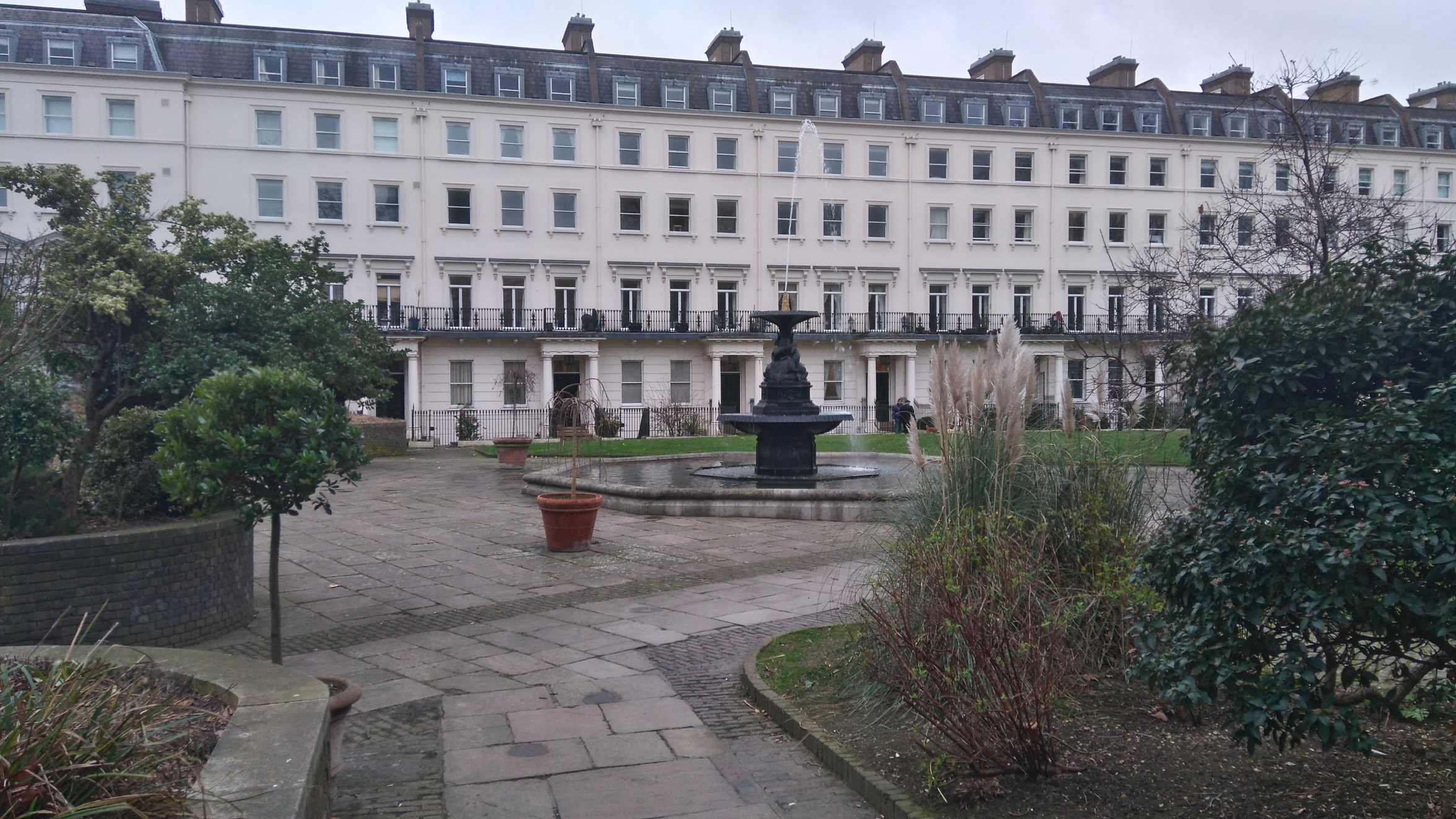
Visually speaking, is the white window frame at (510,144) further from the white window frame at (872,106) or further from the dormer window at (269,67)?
the white window frame at (872,106)

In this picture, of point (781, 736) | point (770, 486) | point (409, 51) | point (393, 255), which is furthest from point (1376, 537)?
point (409, 51)

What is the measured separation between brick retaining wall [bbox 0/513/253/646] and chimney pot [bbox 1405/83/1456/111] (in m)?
54.1

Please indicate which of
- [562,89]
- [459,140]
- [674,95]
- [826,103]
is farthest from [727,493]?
[826,103]

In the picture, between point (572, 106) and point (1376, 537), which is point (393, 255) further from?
point (1376, 537)

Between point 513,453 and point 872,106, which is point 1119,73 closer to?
point 872,106

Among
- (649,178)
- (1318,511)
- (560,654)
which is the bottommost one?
(560,654)

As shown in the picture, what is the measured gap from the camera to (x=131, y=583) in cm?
683

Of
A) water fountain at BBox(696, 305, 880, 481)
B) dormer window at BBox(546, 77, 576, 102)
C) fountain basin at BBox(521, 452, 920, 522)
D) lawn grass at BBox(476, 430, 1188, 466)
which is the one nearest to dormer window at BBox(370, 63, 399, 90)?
dormer window at BBox(546, 77, 576, 102)

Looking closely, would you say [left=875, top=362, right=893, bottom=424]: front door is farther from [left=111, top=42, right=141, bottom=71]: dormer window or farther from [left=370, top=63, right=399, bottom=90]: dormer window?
[left=111, top=42, right=141, bottom=71]: dormer window

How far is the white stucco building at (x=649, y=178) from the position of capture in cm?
3356

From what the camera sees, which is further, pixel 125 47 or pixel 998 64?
pixel 998 64

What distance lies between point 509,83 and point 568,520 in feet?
96.8

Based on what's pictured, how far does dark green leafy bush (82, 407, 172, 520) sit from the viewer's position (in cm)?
770

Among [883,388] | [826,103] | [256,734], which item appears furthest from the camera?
[883,388]
